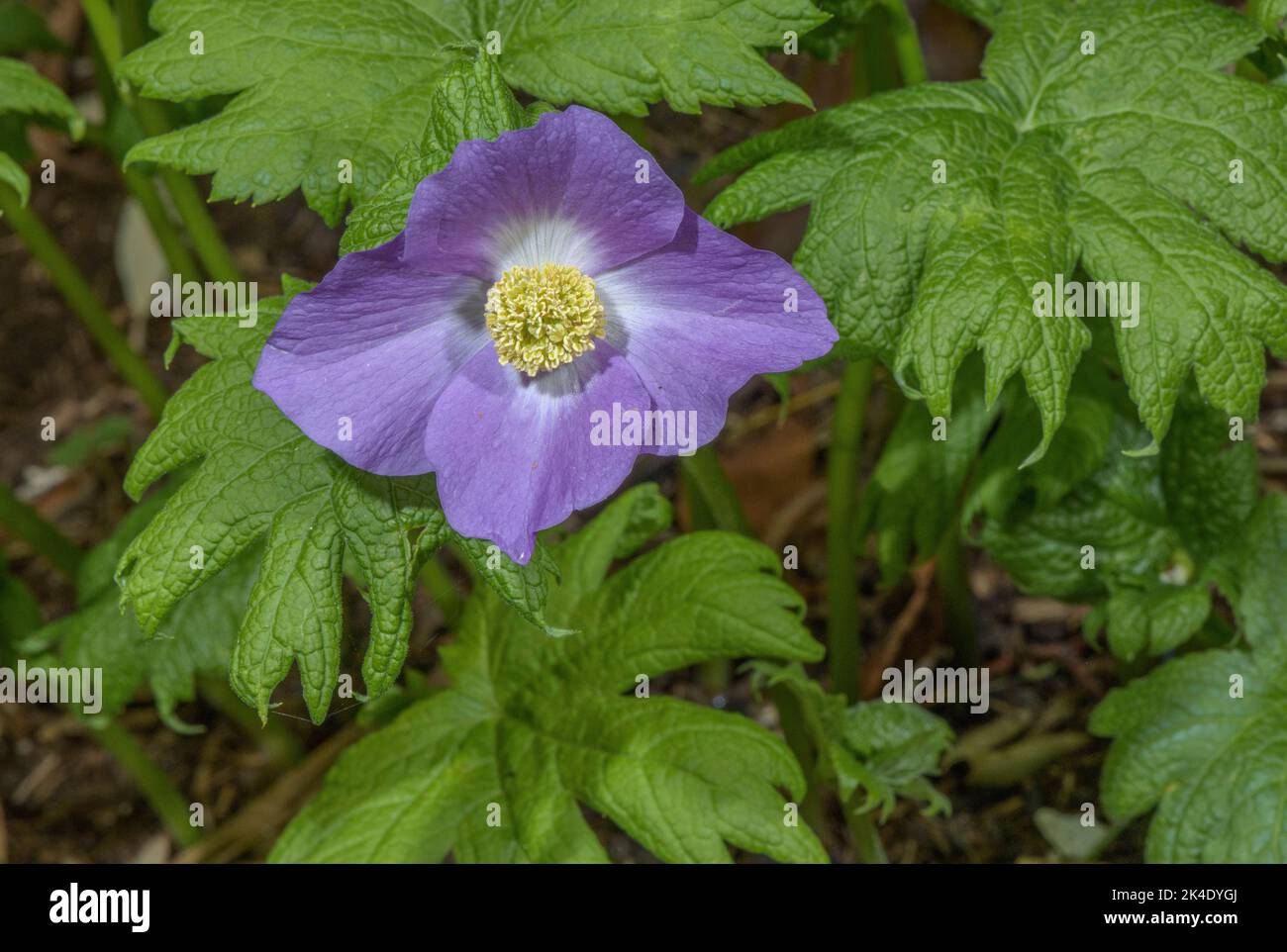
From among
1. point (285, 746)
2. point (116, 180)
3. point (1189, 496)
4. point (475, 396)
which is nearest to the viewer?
point (475, 396)

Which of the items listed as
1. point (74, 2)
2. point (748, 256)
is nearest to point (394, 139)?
point (748, 256)

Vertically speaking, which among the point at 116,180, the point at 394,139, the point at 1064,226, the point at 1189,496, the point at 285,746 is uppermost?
the point at 116,180

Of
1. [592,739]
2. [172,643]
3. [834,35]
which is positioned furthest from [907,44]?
[172,643]

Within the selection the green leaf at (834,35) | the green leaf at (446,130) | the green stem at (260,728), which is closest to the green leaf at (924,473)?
the green leaf at (834,35)

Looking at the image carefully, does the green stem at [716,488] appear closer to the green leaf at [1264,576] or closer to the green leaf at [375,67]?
the green leaf at [375,67]

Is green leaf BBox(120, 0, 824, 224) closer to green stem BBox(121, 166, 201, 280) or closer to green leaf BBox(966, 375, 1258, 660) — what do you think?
green stem BBox(121, 166, 201, 280)

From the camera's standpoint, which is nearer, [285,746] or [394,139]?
[394,139]
